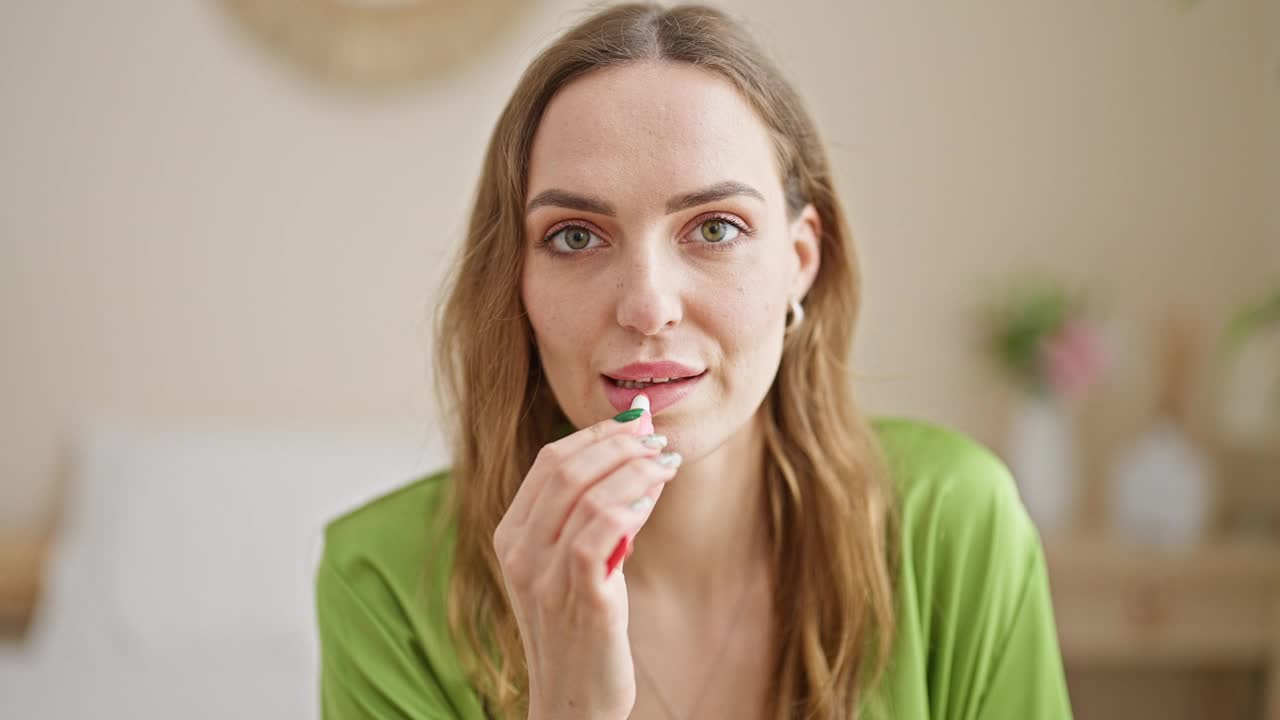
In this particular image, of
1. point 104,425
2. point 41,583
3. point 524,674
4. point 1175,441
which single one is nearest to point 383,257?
point 104,425

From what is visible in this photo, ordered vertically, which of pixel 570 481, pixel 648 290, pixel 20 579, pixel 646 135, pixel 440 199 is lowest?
pixel 20 579

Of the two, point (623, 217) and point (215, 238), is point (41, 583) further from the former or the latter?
point (623, 217)

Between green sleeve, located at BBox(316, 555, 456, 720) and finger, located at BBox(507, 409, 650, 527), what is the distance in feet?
1.27

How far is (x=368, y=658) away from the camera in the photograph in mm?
1316

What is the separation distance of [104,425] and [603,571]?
207 centimetres

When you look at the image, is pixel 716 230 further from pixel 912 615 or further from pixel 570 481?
pixel 912 615

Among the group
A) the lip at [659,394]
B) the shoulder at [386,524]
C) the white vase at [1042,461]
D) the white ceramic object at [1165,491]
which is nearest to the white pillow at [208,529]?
the shoulder at [386,524]

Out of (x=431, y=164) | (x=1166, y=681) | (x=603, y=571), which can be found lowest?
(x=1166, y=681)

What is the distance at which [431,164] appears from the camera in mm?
2760

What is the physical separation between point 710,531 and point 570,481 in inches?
17.0

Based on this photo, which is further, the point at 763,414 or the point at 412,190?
the point at 412,190

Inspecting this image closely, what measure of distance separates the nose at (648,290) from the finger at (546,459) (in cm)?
12

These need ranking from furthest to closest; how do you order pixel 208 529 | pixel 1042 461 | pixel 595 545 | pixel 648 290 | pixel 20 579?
pixel 1042 461 < pixel 20 579 < pixel 208 529 < pixel 648 290 < pixel 595 545

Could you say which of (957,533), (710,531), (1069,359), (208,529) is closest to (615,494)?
(710,531)
